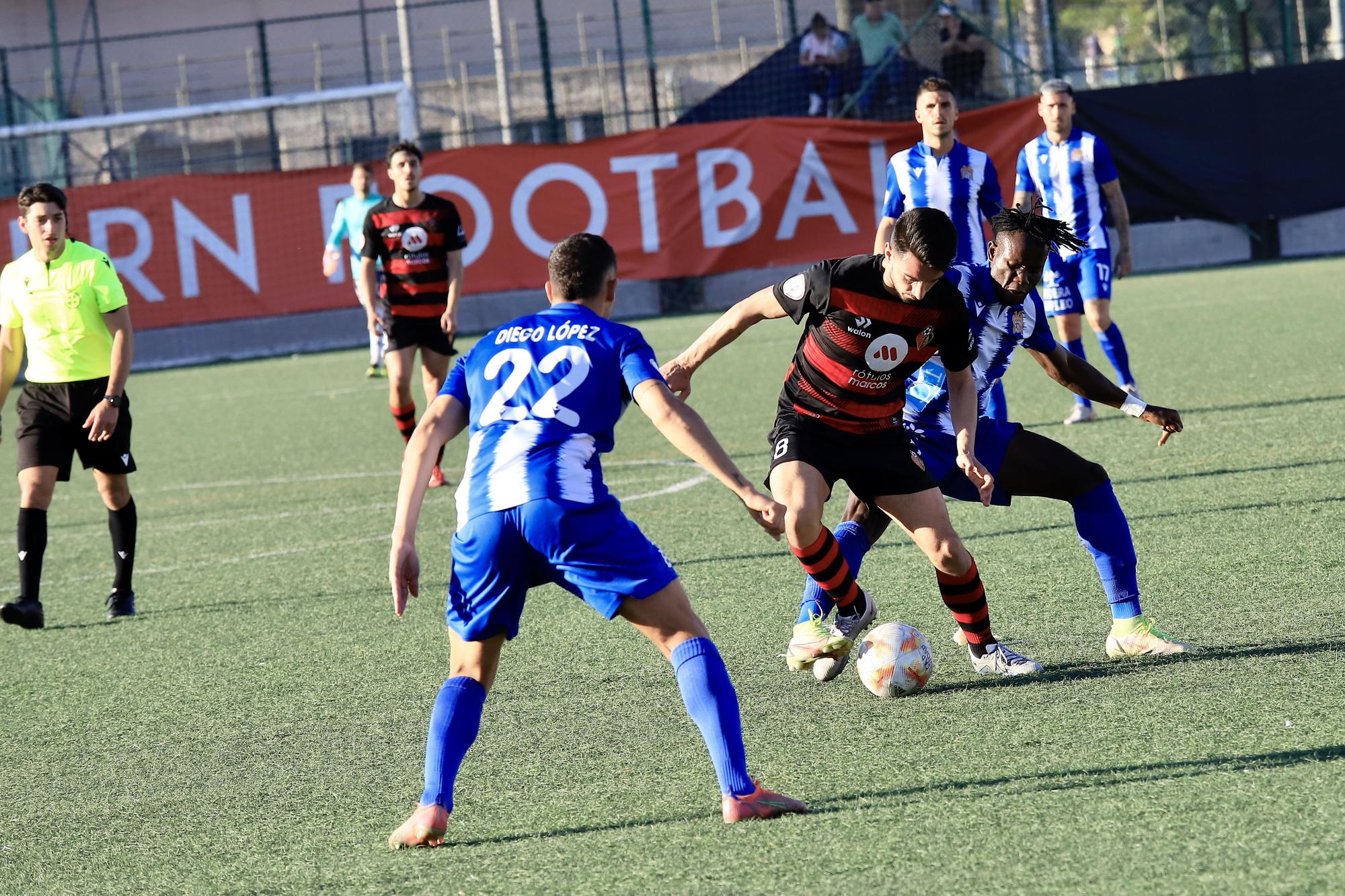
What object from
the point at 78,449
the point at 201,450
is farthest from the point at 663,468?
the point at 201,450

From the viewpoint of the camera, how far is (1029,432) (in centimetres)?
518

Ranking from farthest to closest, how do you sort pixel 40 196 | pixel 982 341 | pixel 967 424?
pixel 40 196 → pixel 982 341 → pixel 967 424

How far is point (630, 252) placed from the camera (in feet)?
68.3

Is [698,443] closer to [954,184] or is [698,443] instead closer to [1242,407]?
[954,184]

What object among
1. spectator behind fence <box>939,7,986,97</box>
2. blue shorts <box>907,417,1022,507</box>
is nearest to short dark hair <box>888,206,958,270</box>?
blue shorts <box>907,417,1022,507</box>

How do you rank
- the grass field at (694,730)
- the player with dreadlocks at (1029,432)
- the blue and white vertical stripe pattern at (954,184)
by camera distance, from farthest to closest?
the blue and white vertical stripe pattern at (954,184) → the player with dreadlocks at (1029,432) → the grass field at (694,730)

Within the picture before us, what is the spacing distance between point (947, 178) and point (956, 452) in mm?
4274

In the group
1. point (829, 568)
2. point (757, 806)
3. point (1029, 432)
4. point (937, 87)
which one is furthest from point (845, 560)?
point (937, 87)

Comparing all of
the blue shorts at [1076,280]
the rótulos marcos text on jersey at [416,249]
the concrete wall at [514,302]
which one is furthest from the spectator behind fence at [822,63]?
the rótulos marcos text on jersey at [416,249]

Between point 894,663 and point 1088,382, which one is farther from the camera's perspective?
point 1088,382

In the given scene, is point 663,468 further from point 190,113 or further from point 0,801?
point 190,113

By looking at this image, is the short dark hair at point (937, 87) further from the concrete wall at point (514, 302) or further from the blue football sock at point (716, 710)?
the concrete wall at point (514, 302)

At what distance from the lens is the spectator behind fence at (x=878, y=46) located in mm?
21734

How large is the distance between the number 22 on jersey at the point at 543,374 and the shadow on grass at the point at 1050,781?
3.33 feet
